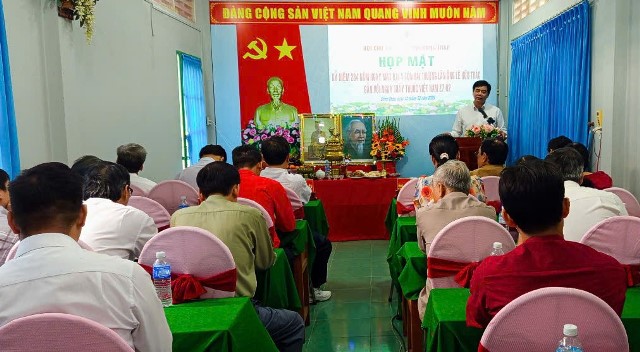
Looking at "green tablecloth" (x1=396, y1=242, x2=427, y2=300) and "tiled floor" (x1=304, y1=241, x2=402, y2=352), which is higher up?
"green tablecloth" (x1=396, y1=242, x2=427, y2=300)

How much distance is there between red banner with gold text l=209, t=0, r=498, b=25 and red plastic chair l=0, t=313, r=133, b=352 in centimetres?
727

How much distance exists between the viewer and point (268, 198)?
11.4 feet

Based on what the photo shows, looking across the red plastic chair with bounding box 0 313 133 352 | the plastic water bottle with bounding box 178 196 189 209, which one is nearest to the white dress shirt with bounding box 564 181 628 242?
the red plastic chair with bounding box 0 313 133 352

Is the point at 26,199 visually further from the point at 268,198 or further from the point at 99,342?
the point at 268,198

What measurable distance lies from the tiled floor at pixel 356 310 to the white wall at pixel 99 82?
2.19m

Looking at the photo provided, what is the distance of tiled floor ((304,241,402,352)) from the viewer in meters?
3.47

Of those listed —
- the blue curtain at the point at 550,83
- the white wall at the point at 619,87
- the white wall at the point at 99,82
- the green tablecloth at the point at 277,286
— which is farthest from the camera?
the blue curtain at the point at 550,83

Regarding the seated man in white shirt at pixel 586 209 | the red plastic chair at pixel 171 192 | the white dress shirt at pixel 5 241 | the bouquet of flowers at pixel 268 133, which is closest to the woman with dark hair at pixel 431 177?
the seated man in white shirt at pixel 586 209

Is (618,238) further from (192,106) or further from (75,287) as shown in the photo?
(192,106)

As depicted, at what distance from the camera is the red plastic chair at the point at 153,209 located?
346 centimetres

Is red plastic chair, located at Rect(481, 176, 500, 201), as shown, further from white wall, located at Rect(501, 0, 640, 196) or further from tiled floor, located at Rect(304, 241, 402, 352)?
white wall, located at Rect(501, 0, 640, 196)

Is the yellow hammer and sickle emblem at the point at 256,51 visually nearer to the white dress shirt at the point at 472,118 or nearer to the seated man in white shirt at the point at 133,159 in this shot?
the white dress shirt at the point at 472,118

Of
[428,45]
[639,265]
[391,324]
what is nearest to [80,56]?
[391,324]

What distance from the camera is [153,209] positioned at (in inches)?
138
